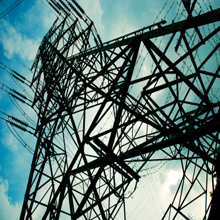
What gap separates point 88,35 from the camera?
10.2m

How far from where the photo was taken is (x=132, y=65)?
510cm

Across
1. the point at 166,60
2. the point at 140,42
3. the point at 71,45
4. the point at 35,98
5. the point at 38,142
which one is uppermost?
the point at 71,45

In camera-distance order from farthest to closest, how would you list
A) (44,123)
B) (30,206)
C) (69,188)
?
(44,123) → (30,206) → (69,188)

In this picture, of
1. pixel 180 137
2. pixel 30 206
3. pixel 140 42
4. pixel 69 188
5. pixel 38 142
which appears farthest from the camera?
pixel 38 142

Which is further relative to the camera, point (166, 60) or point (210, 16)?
point (166, 60)

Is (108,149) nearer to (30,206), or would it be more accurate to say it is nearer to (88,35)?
(30,206)

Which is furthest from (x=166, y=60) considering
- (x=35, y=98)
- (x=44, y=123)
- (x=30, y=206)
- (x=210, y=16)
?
(x=35, y=98)

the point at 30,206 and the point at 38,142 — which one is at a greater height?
the point at 38,142

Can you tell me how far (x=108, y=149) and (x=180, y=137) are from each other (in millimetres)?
1893

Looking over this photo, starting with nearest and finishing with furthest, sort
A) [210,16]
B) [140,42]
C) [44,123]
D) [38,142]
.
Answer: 1. [210,16]
2. [140,42]
3. [38,142]
4. [44,123]

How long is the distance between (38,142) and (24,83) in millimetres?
4985

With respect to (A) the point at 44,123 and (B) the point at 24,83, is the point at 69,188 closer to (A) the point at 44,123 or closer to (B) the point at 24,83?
(A) the point at 44,123

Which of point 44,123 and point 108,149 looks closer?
point 108,149

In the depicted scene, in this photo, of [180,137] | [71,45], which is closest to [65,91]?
[71,45]
